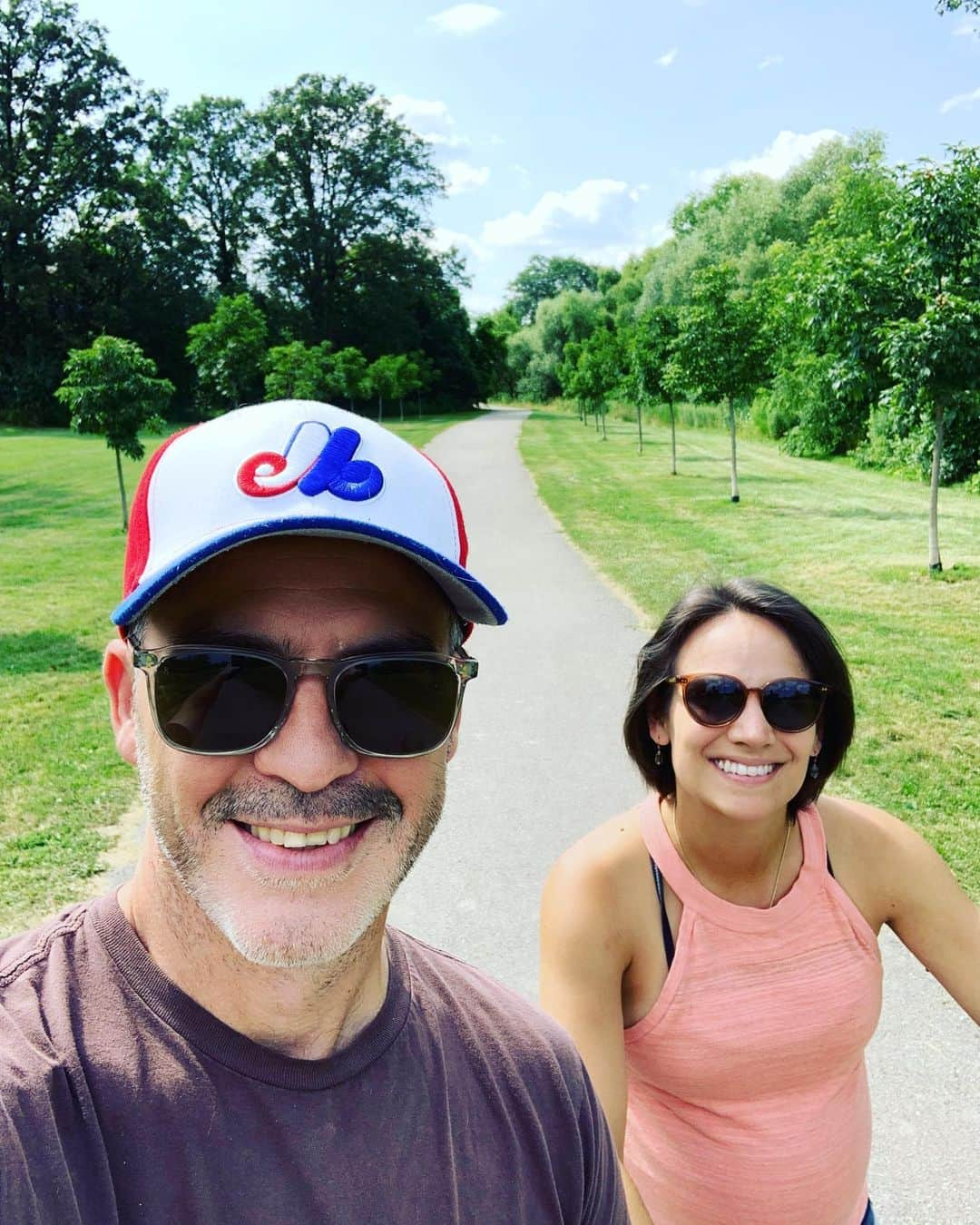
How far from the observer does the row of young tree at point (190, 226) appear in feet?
148

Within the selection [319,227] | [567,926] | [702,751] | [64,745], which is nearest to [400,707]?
[567,926]

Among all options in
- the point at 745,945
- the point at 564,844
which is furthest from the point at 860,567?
the point at 745,945

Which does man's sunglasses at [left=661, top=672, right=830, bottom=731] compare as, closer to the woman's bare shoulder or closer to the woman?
the woman

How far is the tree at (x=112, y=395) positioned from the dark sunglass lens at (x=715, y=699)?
600 inches

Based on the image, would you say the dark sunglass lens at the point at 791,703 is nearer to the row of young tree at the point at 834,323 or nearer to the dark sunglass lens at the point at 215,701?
the dark sunglass lens at the point at 215,701

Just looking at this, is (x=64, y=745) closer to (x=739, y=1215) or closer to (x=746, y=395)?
(x=739, y=1215)

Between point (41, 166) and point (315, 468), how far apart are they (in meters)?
55.1

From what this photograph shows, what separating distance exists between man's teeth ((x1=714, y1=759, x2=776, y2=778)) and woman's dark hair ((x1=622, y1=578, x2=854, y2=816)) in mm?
129

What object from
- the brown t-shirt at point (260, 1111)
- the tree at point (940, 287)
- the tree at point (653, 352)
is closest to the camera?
the brown t-shirt at point (260, 1111)

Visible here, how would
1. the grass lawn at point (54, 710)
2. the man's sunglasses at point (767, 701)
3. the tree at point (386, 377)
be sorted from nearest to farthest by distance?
the man's sunglasses at point (767, 701) → the grass lawn at point (54, 710) → the tree at point (386, 377)

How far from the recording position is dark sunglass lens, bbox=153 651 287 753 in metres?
1.13

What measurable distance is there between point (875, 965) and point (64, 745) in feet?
19.1

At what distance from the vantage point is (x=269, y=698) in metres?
1.16

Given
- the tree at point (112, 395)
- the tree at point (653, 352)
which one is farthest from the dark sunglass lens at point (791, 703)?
the tree at point (653, 352)
